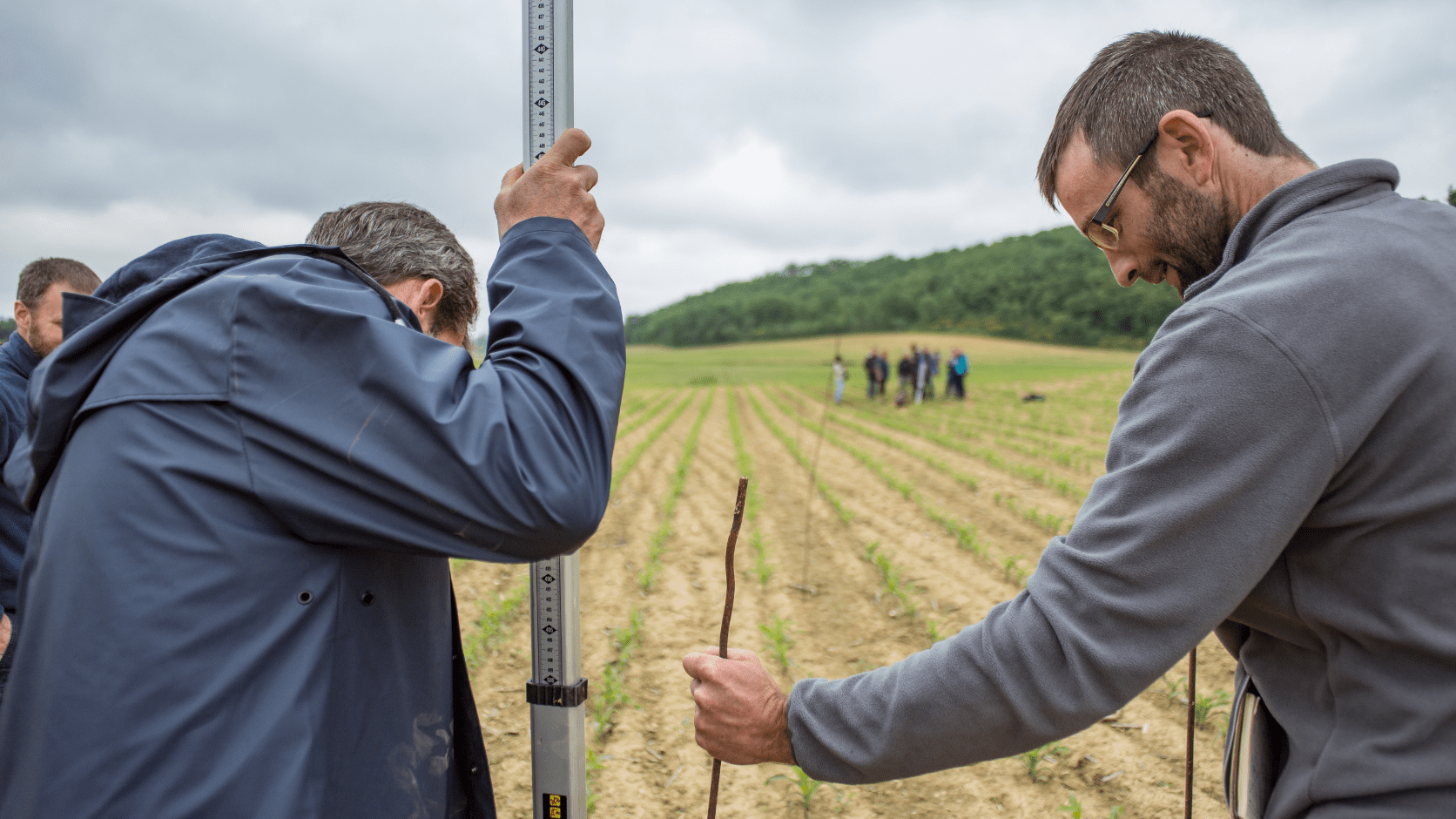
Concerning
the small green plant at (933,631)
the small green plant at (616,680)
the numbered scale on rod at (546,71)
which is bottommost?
the small green plant at (616,680)

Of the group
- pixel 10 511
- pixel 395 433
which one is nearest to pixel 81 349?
pixel 395 433

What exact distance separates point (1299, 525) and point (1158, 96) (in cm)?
77

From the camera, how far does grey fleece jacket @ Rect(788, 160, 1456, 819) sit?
102cm

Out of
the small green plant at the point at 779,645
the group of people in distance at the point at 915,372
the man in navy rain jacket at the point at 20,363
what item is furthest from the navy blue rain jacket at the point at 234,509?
the group of people in distance at the point at 915,372

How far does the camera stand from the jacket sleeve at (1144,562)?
103cm

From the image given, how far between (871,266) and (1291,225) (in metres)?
73.5

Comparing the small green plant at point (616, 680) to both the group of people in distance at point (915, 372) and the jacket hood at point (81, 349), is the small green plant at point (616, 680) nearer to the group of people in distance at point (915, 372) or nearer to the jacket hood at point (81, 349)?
the jacket hood at point (81, 349)

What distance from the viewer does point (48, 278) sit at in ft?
11.2

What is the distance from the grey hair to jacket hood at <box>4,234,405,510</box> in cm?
266

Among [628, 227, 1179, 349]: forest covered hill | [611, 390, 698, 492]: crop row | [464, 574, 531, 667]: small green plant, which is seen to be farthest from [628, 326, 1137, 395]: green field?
[464, 574, 531, 667]: small green plant

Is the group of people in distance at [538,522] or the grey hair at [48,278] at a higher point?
the grey hair at [48,278]

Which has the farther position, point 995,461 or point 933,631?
point 995,461

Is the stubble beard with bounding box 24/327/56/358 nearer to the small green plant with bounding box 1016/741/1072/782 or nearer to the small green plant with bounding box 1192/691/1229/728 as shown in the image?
the small green plant with bounding box 1016/741/1072/782

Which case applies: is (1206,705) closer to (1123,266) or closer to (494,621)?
(1123,266)
